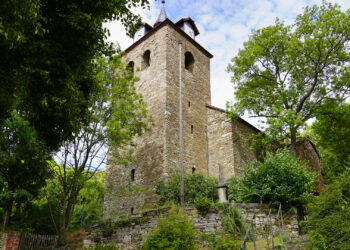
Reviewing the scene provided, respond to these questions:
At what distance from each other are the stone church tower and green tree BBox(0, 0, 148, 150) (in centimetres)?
852

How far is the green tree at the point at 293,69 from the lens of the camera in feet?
49.0

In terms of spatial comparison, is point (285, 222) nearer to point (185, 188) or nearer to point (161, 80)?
point (185, 188)

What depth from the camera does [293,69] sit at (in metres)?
16.5

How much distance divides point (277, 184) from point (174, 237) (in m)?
4.23

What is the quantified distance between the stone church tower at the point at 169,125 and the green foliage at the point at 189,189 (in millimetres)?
994

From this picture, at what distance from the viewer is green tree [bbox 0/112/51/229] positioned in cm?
1202

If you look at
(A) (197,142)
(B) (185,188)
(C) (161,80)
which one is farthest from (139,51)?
(B) (185,188)

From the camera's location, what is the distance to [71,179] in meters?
12.9

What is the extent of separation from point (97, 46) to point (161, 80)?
11946 mm

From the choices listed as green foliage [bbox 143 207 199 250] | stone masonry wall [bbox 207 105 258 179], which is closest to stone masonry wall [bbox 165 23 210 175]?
stone masonry wall [bbox 207 105 258 179]

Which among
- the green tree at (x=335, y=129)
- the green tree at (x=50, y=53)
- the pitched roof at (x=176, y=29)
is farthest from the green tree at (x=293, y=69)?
the green tree at (x=50, y=53)

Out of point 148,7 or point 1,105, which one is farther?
point 148,7

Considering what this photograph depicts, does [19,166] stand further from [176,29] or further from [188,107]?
[176,29]

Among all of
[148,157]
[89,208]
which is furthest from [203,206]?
[89,208]
